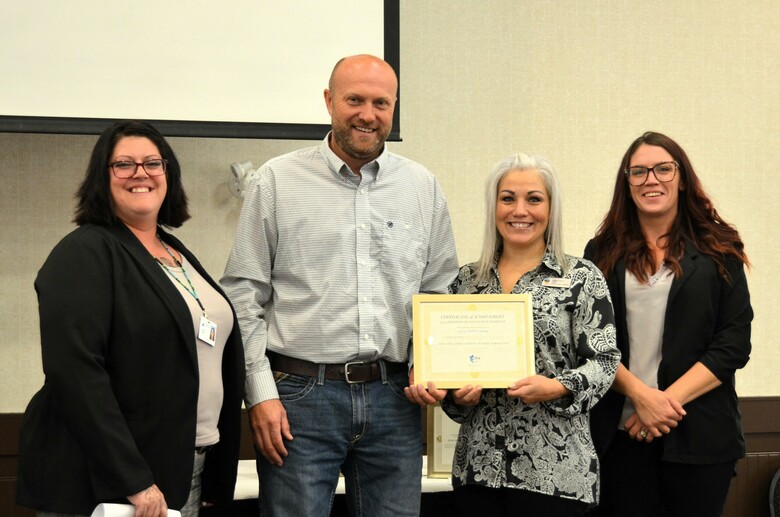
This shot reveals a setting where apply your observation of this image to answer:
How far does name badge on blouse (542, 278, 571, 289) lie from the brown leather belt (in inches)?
18.8

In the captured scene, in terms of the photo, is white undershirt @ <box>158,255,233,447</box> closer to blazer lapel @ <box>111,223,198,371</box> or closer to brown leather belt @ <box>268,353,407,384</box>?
blazer lapel @ <box>111,223,198,371</box>

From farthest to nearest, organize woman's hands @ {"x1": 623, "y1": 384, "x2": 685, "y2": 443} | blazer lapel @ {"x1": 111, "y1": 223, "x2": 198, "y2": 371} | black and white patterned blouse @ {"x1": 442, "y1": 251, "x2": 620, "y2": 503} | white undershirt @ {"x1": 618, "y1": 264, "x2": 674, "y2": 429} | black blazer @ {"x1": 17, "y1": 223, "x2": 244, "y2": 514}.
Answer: white undershirt @ {"x1": 618, "y1": 264, "x2": 674, "y2": 429}, woman's hands @ {"x1": 623, "y1": 384, "x2": 685, "y2": 443}, black and white patterned blouse @ {"x1": 442, "y1": 251, "x2": 620, "y2": 503}, blazer lapel @ {"x1": 111, "y1": 223, "x2": 198, "y2": 371}, black blazer @ {"x1": 17, "y1": 223, "x2": 244, "y2": 514}

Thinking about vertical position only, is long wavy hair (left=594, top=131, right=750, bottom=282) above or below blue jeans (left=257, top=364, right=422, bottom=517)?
above

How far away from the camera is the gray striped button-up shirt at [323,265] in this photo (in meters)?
2.30

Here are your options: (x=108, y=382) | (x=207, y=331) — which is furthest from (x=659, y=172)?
(x=108, y=382)

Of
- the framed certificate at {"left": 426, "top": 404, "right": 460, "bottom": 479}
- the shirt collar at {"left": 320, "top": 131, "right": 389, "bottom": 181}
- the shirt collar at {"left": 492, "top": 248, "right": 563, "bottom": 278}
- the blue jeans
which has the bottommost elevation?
the framed certificate at {"left": 426, "top": 404, "right": 460, "bottom": 479}

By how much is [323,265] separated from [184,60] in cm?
136

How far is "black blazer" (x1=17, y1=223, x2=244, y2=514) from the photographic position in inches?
73.9

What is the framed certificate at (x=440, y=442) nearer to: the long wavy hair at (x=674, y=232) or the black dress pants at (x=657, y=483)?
the black dress pants at (x=657, y=483)

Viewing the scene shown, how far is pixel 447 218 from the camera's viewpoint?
254 centimetres

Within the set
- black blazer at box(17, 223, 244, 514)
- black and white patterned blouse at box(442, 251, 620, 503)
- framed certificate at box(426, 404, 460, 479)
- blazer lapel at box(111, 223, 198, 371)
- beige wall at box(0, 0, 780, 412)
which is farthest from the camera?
beige wall at box(0, 0, 780, 412)

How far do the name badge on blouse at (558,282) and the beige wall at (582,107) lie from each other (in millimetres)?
1576

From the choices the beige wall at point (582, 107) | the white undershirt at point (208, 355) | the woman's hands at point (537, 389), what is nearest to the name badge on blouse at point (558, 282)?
the woman's hands at point (537, 389)

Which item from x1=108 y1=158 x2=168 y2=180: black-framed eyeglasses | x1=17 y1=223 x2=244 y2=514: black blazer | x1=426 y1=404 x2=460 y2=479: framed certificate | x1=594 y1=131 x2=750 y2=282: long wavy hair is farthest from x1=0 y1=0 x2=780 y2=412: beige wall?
x1=17 y1=223 x2=244 y2=514: black blazer
